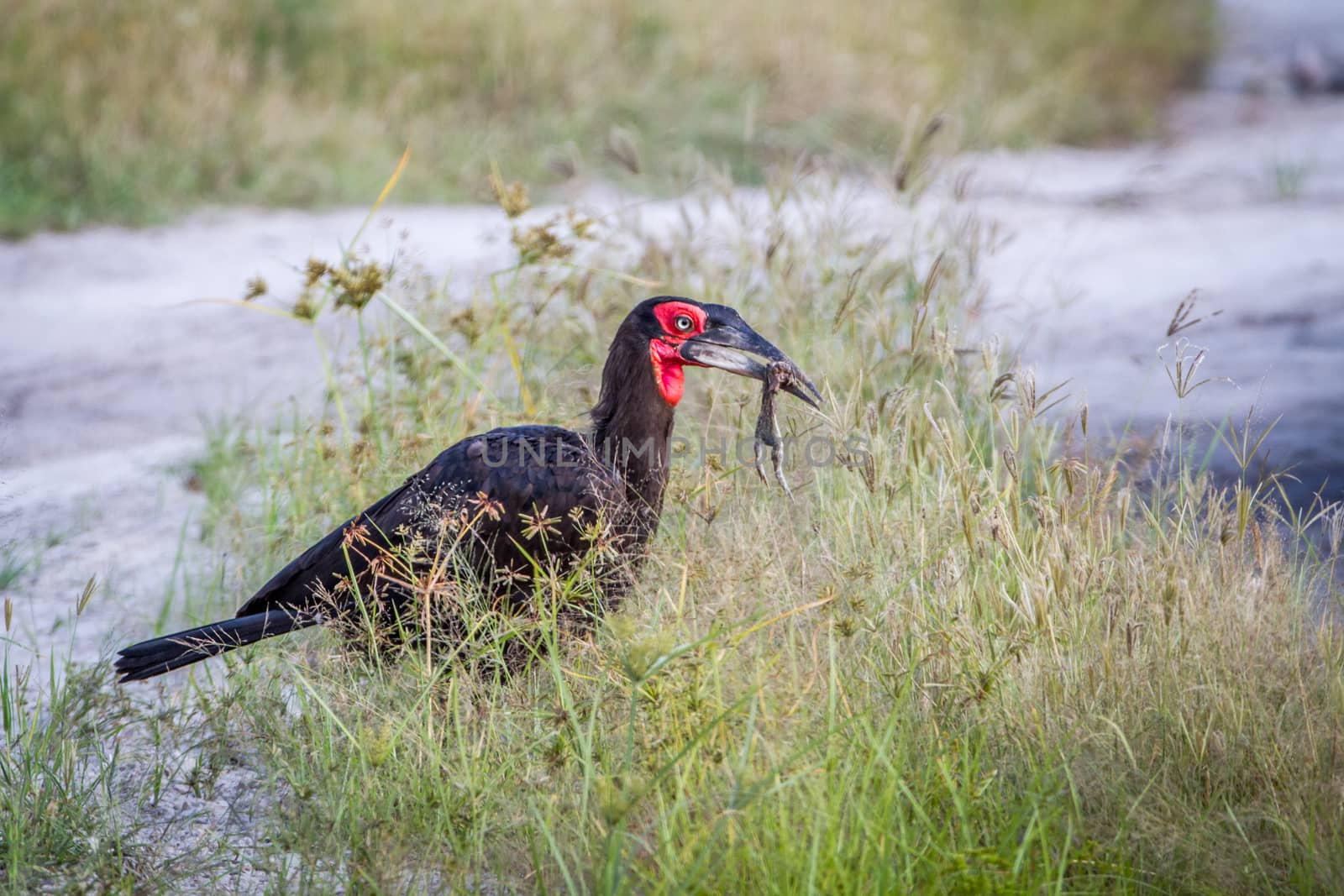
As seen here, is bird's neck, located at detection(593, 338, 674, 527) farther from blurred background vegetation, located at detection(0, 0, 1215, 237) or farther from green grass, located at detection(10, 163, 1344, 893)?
blurred background vegetation, located at detection(0, 0, 1215, 237)

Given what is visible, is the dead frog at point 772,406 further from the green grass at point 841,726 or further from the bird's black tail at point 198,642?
the bird's black tail at point 198,642

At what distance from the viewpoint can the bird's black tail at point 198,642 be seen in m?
3.11

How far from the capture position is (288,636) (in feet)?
11.8

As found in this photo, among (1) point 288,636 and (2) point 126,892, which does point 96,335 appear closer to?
(1) point 288,636

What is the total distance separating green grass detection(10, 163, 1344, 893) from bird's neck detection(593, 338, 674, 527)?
0.11m

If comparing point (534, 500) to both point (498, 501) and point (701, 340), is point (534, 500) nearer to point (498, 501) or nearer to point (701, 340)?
point (498, 501)

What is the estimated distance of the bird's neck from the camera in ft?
11.0

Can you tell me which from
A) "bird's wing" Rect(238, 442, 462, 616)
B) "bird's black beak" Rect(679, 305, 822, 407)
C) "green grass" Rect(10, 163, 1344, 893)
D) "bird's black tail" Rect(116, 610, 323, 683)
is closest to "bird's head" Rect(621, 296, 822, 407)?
"bird's black beak" Rect(679, 305, 822, 407)

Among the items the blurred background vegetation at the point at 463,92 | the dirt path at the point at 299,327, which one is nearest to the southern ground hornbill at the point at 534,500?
the dirt path at the point at 299,327

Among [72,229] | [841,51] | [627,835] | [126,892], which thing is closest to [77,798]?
[126,892]

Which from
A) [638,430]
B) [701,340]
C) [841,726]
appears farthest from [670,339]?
[841,726]

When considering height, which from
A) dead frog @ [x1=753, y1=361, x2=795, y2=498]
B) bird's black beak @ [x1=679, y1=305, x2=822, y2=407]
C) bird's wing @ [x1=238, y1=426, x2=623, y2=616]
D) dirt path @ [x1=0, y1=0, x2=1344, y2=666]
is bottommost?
dirt path @ [x1=0, y1=0, x2=1344, y2=666]

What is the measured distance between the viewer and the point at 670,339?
335cm

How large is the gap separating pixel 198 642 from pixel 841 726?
160cm
